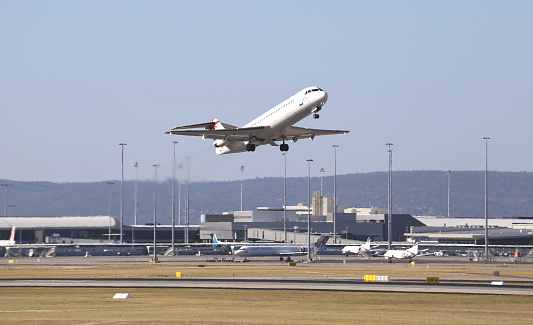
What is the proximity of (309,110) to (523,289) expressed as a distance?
1068 inches

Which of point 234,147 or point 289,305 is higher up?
point 234,147

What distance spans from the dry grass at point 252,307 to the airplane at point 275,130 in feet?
58.8

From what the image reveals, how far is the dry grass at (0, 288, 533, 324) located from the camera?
53.5 meters

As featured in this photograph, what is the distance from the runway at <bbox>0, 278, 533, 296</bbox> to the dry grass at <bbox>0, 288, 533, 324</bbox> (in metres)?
5.09

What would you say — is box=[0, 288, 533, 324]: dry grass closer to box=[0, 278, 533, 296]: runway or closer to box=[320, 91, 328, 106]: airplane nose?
box=[0, 278, 533, 296]: runway

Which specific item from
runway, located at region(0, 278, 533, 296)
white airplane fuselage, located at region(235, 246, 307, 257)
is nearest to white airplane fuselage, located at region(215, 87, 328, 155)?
runway, located at region(0, 278, 533, 296)

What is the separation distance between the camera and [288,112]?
83.9 m

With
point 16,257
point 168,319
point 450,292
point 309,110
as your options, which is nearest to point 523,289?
point 450,292

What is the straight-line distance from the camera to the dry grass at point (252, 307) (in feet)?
176

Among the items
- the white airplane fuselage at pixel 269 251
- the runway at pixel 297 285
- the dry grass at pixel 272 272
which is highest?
the runway at pixel 297 285

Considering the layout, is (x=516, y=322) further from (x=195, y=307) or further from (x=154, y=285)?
(x=154, y=285)

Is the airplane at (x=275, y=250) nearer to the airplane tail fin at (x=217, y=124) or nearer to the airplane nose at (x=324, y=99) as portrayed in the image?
the airplane tail fin at (x=217, y=124)

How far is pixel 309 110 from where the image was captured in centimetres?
8225

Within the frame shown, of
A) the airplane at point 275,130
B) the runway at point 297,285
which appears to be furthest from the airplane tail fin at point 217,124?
the runway at point 297,285
